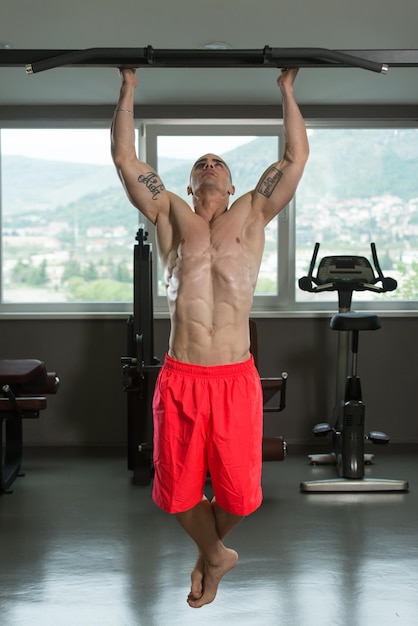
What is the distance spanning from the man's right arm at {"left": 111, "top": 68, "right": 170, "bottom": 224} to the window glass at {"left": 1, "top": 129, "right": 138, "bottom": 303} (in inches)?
141

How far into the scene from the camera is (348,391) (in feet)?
16.6

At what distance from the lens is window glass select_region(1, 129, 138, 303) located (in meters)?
6.16

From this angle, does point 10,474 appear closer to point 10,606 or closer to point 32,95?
point 10,606

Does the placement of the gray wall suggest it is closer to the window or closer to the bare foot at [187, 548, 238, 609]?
the window

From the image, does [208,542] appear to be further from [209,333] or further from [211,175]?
[211,175]

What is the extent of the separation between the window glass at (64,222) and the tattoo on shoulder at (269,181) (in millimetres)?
3629

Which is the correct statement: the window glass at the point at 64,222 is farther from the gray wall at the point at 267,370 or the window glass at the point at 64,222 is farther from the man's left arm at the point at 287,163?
the man's left arm at the point at 287,163

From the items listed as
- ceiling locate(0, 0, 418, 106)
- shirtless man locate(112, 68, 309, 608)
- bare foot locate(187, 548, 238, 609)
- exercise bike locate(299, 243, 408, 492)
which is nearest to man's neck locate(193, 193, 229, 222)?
shirtless man locate(112, 68, 309, 608)

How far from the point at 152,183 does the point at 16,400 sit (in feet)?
8.32

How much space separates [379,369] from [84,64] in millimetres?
4215

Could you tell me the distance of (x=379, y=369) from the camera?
6090 mm

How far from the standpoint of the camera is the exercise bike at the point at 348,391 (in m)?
4.89

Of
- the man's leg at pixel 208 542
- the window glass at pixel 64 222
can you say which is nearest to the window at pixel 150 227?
the window glass at pixel 64 222

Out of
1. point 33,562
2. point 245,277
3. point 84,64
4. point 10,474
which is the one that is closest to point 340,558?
point 33,562
